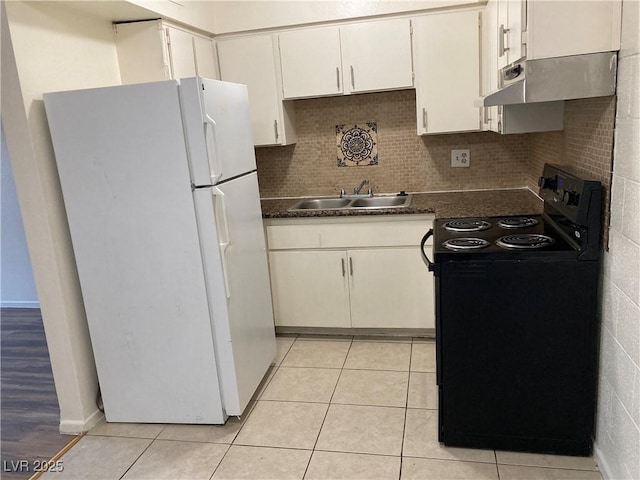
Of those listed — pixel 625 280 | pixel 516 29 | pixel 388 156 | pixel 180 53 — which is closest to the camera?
pixel 625 280

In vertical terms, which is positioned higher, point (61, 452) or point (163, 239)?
point (163, 239)

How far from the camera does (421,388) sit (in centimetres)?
274

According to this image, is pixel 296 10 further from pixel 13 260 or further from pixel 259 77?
pixel 13 260

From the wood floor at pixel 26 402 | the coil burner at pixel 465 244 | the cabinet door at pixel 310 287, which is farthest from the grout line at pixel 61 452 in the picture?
the coil burner at pixel 465 244

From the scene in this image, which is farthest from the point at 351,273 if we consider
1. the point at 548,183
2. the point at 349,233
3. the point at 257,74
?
the point at 257,74

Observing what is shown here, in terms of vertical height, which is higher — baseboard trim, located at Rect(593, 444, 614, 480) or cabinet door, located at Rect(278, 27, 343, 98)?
cabinet door, located at Rect(278, 27, 343, 98)

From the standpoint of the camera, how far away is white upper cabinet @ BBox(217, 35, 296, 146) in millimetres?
3314

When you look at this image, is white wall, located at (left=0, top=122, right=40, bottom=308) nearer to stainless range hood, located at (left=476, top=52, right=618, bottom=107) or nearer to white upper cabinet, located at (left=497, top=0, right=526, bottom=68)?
white upper cabinet, located at (left=497, top=0, right=526, bottom=68)

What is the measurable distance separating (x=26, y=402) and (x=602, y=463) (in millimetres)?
2854

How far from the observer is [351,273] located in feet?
10.7

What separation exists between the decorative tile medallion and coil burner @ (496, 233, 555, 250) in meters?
1.59

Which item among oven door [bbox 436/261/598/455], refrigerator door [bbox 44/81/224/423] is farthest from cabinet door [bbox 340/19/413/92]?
oven door [bbox 436/261/598/455]

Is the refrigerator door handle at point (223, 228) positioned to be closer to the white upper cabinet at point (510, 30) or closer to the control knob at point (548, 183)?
the white upper cabinet at point (510, 30)

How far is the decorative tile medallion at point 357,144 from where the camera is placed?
3.62 meters
